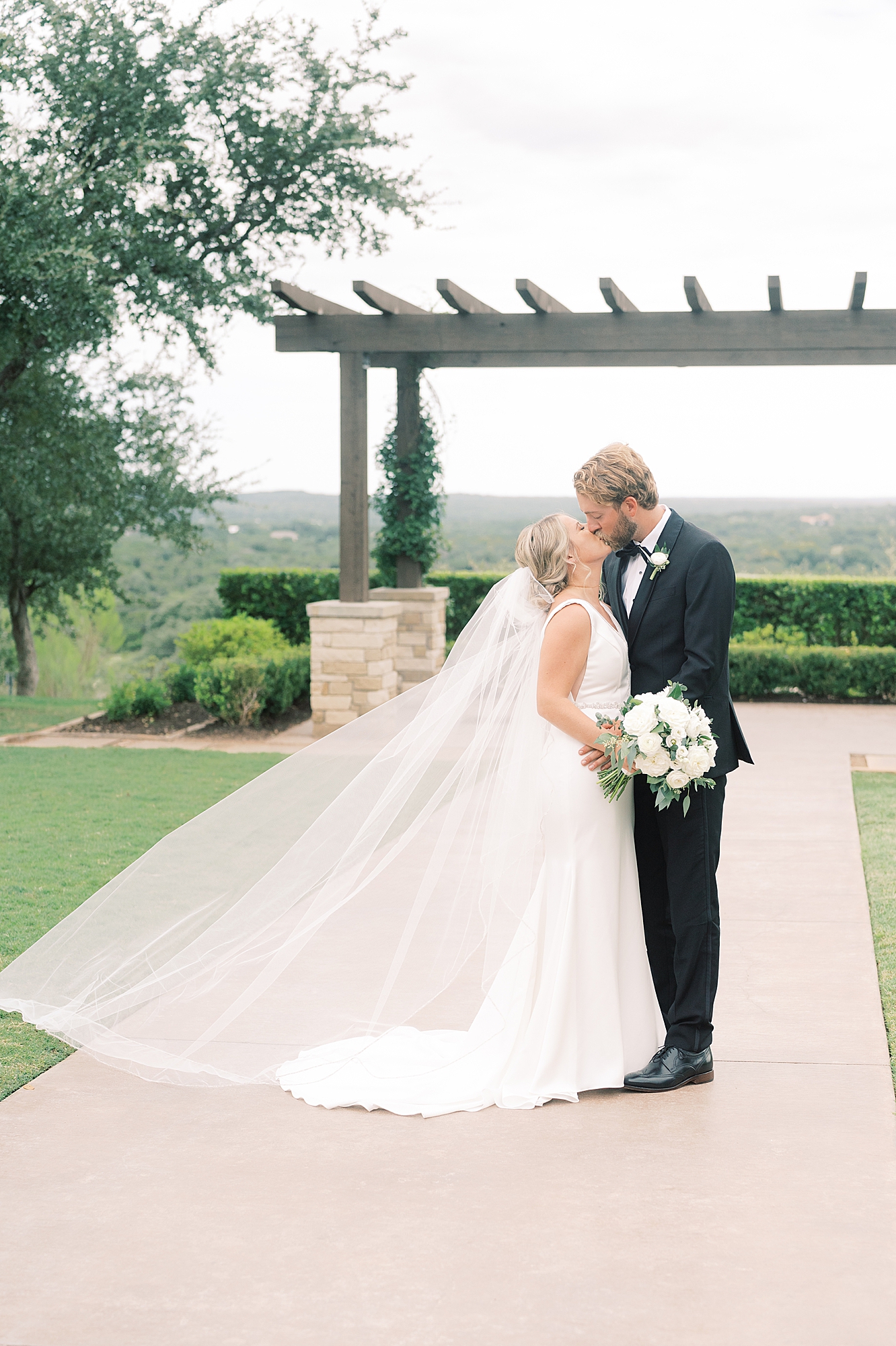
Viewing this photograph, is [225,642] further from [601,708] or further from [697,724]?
[697,724]

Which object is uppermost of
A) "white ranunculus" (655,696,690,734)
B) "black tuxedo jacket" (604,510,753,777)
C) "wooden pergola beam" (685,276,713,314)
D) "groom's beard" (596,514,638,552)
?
"wooden pergola beam" (685,276,713,314)

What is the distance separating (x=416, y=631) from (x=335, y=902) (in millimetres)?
8618

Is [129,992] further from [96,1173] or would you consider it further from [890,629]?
[890,629]

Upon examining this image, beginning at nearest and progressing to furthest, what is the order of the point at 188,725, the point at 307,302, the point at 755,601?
the point at 307,302 < the point at 188,725 < the point at 755,601

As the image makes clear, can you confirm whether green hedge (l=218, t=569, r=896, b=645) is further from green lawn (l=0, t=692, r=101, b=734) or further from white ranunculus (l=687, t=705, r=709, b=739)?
white ranunculus (l=687, t=705, r=709, b=739)

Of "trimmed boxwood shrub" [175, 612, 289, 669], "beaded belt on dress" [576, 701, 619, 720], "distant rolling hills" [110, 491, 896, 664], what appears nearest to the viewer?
"beaded belt on dress" [576, 701, 619, 720]

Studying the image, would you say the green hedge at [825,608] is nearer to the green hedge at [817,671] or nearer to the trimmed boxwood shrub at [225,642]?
the green hedge at [817,671]

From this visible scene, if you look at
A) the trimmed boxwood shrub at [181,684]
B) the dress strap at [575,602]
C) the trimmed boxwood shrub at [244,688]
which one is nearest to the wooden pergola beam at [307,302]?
the trimmed boxwood shrub at [244,688]

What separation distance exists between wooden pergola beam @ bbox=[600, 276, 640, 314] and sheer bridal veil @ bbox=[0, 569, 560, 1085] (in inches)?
258

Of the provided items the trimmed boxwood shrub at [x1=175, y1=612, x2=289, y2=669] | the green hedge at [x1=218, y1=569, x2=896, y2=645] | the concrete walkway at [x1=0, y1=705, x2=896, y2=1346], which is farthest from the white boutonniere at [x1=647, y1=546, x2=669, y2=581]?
the green hedge at [x1=218, y1=569, x2=896, y2=645]

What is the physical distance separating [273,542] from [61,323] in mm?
27673

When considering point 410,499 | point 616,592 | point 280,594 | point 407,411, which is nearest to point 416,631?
point 410,499

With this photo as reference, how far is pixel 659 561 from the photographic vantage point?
3738mm

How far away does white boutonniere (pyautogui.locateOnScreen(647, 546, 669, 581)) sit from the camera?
3.74 metres
